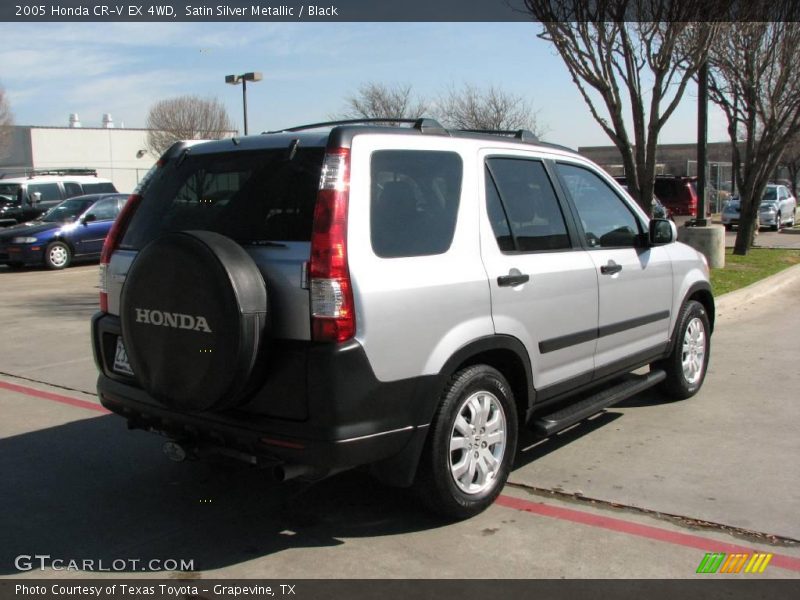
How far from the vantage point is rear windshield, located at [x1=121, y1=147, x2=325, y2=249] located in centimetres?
352

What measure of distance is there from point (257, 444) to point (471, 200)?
1.63 meters

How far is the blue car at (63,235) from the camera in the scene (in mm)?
16625

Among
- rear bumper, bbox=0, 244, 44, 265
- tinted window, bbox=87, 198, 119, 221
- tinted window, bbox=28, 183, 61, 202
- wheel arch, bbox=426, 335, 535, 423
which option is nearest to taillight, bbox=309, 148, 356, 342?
wheel arch, bbox=426, 335, 535, 423

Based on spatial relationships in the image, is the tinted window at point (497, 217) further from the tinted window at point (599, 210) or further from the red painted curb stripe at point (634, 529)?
the red painted curb stripe at point (634, 529)

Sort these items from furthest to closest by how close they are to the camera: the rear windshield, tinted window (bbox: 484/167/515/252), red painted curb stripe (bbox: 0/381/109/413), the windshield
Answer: the windshield, red painted curb stripe (bbox: 0/381/109/413), tinted window (bbox: 484/167/515/252), the rear windshield

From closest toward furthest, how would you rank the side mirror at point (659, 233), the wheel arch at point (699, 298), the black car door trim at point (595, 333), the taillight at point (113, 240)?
1. the taillight at point (113, 240)
2. the black car door trim at point (595, 333)
3. the side mirror at point (659, 233)
4. the wheel arch at point (699, 298)

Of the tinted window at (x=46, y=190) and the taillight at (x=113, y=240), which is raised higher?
the tinted window at (x=46, y=190)

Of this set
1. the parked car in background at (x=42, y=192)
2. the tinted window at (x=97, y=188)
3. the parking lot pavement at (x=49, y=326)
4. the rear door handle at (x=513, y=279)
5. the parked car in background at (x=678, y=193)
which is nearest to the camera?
the rear door handle at (x=513, y=279)

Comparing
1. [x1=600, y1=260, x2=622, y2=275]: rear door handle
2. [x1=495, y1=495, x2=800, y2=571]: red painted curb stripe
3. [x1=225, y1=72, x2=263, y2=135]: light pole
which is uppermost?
[x1=225, y1=72, x2=263, y2=135]: light pole

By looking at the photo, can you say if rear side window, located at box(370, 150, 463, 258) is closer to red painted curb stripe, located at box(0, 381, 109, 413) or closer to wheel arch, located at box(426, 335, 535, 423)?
wheel arch, located at box(426, 335, 535, 423)

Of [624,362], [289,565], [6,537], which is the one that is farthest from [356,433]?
[624,362]

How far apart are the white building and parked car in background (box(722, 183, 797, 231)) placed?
3730 centimetres

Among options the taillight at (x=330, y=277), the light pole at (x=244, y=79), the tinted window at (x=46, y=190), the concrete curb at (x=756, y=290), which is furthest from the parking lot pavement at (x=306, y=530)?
the light pole at (x=244, y=79)

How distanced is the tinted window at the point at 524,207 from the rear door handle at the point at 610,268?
34cm
